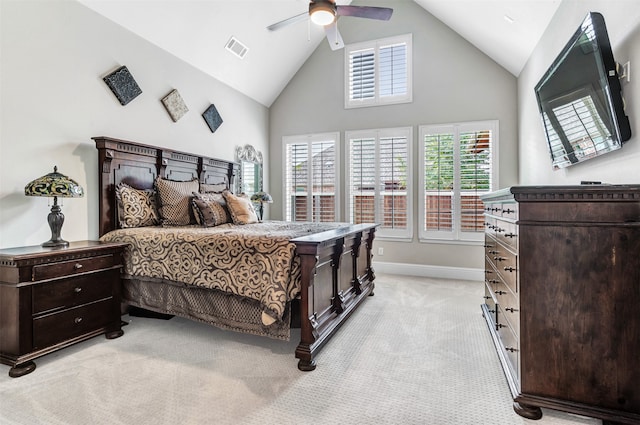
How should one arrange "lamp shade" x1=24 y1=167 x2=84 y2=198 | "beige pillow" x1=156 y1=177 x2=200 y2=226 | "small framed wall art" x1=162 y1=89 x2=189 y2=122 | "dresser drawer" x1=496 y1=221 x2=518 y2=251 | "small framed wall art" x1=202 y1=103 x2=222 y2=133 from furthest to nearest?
"small framed wall art" x1=202 y1=103 x2=222 y2=133
"small framed wall art" x1=162 y1=89 x2=189 y2=122
"beige pillow" x1=156 y1=177 x2=200 y2=226
"lamp shade" x1=24 y1=167 x2=84 y2=198
"dresser drawer" x1=496 y1=221 x2=518 y2=251

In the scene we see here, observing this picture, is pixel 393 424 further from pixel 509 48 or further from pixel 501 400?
pixel 509 48

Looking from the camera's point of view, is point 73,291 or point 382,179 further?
point 382,179

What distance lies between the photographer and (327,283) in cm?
275

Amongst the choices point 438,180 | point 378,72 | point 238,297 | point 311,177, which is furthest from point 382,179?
point 238,297

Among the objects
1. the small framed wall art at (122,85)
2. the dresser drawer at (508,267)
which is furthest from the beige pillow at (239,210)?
the dresser drawer at (508,267)

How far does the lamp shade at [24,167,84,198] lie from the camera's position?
7.94ft

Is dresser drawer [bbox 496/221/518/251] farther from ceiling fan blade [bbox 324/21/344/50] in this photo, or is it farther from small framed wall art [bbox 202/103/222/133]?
small framed wall art [bbox 202/103/222/133]

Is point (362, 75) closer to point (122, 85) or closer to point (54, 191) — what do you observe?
point (122, 85)

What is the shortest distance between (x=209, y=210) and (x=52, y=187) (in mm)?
1379

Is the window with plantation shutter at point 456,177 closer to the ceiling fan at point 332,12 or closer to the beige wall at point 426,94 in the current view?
the beige wall at point 426,94

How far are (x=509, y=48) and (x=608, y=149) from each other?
2743mm

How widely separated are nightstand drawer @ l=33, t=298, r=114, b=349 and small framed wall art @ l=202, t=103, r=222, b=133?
9.00ft

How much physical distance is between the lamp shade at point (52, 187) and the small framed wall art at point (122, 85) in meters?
1.24

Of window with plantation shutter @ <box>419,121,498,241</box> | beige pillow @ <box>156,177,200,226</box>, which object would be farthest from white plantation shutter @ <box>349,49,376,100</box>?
beige pillow @ <box>156,177,200,226</box>
